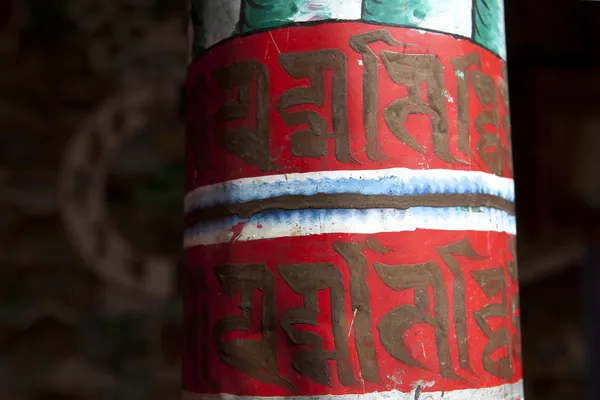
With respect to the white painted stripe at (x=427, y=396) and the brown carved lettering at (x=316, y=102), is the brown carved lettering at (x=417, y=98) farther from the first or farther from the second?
the white painted stripe at (x=427, y=396)

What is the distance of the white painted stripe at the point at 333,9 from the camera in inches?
36.9

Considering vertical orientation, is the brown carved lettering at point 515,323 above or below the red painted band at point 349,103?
below

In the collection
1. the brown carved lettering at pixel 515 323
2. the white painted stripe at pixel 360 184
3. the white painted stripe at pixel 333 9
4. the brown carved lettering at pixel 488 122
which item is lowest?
the brown carved lettering at pixel 515 323

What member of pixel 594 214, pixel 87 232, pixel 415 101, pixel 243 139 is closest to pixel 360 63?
pixel 415 101

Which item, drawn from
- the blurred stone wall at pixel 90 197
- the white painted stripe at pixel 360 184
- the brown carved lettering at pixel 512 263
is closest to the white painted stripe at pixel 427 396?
the brown carved lettering at pixel 512 263

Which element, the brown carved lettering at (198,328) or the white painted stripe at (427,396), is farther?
the brown carved lettering at (198,328)

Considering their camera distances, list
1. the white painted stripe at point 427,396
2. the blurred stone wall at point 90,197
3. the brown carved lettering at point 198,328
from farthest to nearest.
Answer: the blurred stone wall at point 90,197 → the brown carved lettering at point 198,328 → the white painted stripe at point 427,396

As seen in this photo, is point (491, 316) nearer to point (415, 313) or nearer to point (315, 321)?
point (415, 313)

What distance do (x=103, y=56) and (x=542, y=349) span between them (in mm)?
1999

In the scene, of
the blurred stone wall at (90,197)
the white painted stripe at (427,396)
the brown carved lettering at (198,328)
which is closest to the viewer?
the white painted stripe at (427,396)

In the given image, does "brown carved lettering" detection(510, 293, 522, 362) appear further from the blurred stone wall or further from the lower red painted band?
the blurred stone wall

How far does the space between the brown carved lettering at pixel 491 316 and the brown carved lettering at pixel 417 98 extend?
0.58 feet

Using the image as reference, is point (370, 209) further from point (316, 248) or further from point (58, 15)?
point (58, 15)

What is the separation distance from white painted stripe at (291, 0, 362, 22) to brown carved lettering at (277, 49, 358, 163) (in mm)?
51
